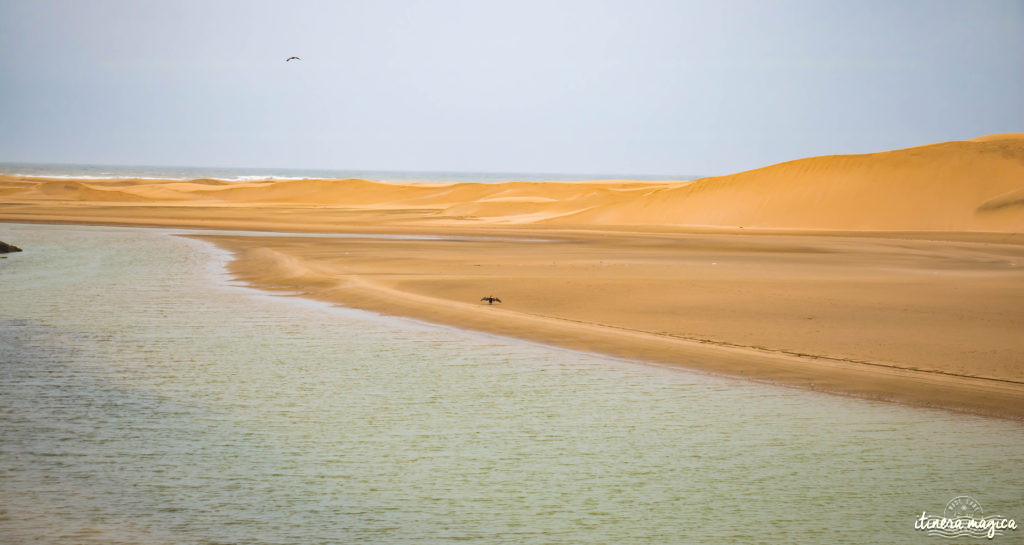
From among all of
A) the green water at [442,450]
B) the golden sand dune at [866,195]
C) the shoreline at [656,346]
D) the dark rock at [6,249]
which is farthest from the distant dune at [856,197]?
the green water at [442,450]

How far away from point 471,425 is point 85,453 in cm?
324

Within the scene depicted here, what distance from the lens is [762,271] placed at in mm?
21828

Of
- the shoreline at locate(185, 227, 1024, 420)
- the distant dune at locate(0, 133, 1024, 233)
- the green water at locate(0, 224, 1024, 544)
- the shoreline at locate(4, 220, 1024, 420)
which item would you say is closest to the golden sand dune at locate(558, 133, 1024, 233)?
the distant dune at locate(0, 133, 1024, 233)

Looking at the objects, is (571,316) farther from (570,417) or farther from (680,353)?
Result: (570,417)

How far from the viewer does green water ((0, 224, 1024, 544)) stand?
6043mm

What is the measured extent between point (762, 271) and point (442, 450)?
51.3 ft

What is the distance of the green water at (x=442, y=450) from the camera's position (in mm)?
6043

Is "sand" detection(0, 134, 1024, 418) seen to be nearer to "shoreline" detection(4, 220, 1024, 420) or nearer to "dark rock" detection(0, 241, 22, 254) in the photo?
"shoreline" detection(4, 220, 1024, 420)

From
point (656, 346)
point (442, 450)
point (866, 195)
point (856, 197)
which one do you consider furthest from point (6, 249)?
point (866, 195)

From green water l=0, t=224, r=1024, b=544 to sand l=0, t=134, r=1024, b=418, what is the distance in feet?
5.18

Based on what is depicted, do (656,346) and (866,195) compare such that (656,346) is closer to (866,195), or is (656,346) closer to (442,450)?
(442,450)

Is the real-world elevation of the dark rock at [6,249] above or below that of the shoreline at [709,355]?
below

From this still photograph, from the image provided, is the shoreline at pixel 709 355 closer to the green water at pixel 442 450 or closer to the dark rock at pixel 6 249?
the green water at pixel 442 450

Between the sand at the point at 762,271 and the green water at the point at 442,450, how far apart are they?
1.58m
